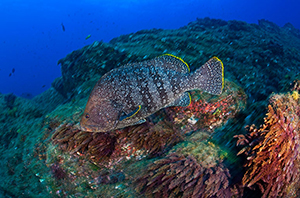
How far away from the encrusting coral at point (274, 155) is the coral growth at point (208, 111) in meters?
1.21

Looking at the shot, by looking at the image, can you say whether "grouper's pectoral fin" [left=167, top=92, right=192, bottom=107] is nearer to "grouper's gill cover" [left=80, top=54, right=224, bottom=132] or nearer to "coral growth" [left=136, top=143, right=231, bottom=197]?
"grouper's gill cover" [left=80, top=54, right=224, bottom=132]

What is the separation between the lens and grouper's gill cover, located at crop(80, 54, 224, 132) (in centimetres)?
328

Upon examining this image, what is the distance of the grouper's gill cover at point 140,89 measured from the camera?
3.28 meters

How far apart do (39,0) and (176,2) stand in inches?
3814

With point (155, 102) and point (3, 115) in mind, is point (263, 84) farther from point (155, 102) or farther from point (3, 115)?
point (3, 115)

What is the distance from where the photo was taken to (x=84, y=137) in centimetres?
374

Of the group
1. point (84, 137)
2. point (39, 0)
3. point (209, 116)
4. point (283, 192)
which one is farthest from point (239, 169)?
point (39, 0)

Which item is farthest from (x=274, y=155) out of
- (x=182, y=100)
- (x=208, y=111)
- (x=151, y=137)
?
(x=151, y=137)

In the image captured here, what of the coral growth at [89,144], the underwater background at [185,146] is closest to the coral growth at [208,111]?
the underwater background at [185,146]

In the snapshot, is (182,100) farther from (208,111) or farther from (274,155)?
(274,155)

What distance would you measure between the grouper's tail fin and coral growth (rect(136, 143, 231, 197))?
1649 millimetres

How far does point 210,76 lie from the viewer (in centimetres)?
397

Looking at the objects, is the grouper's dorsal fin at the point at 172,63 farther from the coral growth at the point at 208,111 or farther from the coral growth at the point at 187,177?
the coral growth at the point at 187,177

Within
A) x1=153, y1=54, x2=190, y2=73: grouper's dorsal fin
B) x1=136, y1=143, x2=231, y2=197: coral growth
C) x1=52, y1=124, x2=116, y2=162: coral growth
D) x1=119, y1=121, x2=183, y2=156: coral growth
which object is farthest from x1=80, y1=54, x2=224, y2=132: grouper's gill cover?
x1=136, y1=143, x2=231, y2=197: coral growth
